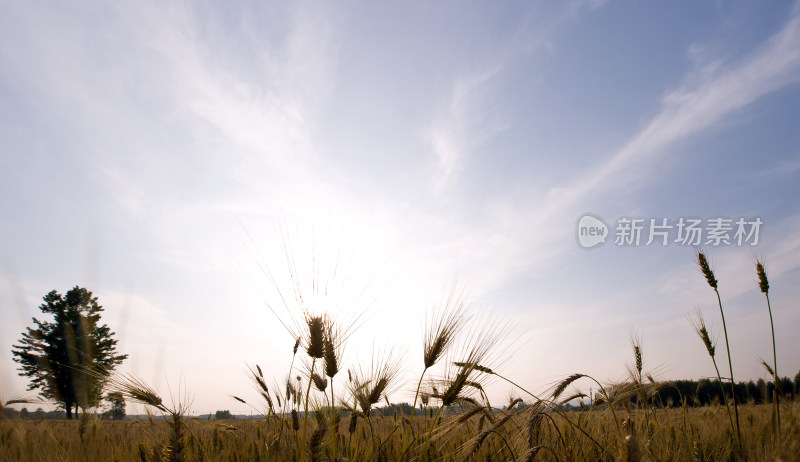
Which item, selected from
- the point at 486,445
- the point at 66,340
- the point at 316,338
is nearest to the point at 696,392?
the point at 486,445

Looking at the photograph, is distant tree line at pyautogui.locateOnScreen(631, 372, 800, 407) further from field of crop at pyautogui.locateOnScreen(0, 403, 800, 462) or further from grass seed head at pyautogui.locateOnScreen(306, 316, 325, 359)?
grass seed head at pyautogui.locateOnScreen(306, 316, 325, 359)

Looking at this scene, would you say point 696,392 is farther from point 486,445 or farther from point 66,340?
point 66,340

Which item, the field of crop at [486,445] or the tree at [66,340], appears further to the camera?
the tree at [66,340]

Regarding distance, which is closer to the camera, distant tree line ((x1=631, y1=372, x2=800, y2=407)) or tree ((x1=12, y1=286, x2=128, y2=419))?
distant tree line ((x1=631, y1=372, x2=800, y2=407))

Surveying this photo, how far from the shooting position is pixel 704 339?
3922 mm

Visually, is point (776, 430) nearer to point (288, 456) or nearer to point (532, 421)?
point (532, 421)

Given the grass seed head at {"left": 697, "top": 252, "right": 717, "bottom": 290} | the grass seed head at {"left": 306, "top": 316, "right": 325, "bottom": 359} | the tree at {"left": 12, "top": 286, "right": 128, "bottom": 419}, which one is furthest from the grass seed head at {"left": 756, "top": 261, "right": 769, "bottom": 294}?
the tree at {"left": 12, "top": 286, "right": 128, "bottom": 419}

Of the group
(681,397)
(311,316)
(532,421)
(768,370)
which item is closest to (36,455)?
(311,316)

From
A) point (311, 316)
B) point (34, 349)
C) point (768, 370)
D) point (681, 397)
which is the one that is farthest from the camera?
point (34, 349)

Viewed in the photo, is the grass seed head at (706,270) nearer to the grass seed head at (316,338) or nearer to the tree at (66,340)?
the grass seed head at (316,338)

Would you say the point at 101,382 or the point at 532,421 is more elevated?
the point at 101,382

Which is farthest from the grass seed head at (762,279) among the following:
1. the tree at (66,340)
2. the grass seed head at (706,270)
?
the tree at (66,340)

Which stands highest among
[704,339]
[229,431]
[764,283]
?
[764,283]

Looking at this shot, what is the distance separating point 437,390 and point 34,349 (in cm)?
5864
